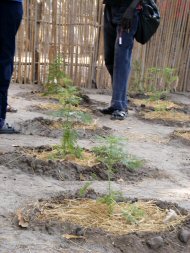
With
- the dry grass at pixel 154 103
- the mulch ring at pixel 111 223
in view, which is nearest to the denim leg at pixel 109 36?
the dry grass at pixel 154 103

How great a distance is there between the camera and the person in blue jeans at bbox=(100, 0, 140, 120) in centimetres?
513

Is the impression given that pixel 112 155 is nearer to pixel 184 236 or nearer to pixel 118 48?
pixel 184 236

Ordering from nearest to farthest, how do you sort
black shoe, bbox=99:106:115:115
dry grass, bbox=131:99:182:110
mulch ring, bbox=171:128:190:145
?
1. mulch ring, bbox=171:128:190:145
2. black shoe, bbox=99:106:115:115
3. dry grass, bbox=131:99:182:110

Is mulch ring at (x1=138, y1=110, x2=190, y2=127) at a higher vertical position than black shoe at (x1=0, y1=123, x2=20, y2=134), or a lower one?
lower

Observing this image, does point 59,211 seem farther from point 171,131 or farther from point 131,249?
point 171,131

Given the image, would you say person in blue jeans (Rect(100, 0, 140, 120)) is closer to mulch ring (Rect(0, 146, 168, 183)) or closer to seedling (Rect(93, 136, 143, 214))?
seedling (Rect(93, 136, 143, 214))

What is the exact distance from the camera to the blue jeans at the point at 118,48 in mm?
5188

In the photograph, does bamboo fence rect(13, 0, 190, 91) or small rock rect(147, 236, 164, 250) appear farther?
bamboo fence rect(13, 0, 190, 91)

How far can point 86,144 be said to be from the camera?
397 centimetres

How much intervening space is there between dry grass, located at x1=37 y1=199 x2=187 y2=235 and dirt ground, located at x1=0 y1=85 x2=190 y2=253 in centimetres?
7

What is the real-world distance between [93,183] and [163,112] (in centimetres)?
298

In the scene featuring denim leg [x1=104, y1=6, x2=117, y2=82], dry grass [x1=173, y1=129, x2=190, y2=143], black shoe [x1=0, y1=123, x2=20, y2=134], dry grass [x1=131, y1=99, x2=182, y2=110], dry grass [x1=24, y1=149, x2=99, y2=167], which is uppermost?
denim leg [x1=104, y1=6, x2=117, y2=82]

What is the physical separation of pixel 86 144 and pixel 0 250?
203 centimetres

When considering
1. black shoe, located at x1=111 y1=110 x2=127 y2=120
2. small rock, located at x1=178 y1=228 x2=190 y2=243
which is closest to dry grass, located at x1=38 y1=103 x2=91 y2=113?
black shoe, located at x1=111 y1=110 x2=127 y2=120
